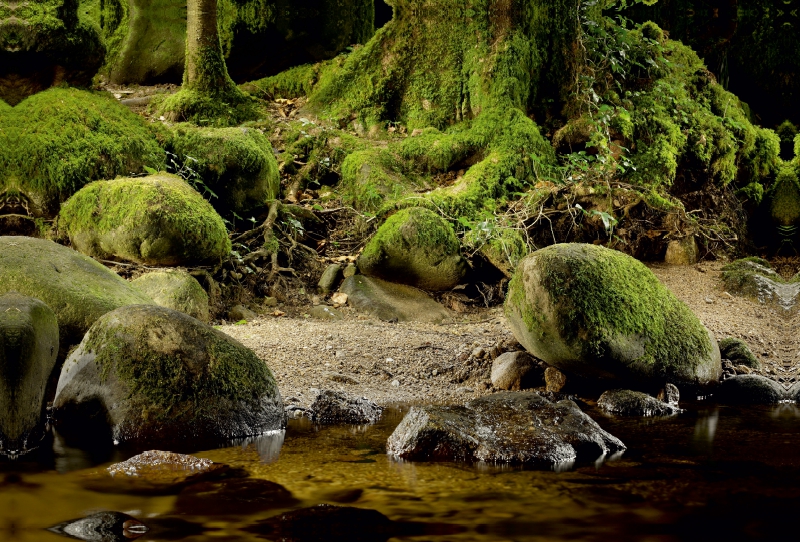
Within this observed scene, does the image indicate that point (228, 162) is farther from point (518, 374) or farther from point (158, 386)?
point (158, 386)

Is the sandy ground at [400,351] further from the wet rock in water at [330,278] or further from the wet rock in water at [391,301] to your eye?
the wet rock in water at [330,278]

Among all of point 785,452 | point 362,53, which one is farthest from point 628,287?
point 362,53

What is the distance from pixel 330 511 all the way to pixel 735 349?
14.8ft

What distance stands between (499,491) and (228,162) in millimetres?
5943

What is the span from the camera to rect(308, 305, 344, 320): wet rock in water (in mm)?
7453

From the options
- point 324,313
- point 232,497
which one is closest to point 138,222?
point 324,313

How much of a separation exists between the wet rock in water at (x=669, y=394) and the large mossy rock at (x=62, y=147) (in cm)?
562

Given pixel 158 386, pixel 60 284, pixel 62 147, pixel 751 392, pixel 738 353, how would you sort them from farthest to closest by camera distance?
pixel 62 147 < pixel 738 353 < pixel 751 392 < pixel 60 284 < pixel 158 386

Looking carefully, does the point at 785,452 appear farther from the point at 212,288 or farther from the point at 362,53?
the point at 362,53

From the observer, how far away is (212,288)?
732 centimetres

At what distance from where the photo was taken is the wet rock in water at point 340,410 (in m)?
4.69

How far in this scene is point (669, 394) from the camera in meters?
5.29

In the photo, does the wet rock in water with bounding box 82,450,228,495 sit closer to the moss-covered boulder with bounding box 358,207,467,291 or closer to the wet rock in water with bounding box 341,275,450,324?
the wet rock in water with bounding box 341,275,450,324

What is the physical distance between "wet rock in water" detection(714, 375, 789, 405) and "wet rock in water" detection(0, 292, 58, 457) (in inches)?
182
